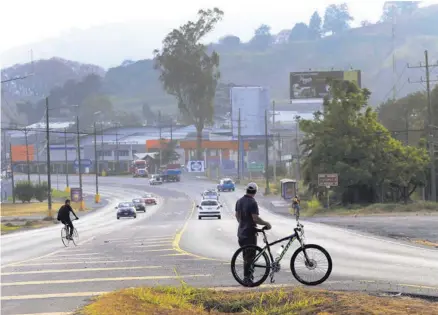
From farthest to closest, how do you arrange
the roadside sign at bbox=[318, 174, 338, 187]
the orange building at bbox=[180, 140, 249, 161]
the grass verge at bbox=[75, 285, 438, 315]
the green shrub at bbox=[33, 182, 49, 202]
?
the orange building at bbox=[180, 140, 249, 161] < the green shrub at bbox=[33, 182, 49, 202] < the roadside sign at bbox=[318, 174, 338, 187] < the grass verge at bbox=[75, 285, 438, 315]

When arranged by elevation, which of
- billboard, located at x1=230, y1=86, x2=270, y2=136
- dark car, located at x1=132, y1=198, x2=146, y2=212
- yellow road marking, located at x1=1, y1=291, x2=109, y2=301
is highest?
billboard, located at x1=230, y1=86, x2=270, y2=136

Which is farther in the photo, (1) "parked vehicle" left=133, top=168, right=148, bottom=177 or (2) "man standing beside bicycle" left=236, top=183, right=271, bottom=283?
(1) "parked vehicle" left=133, top=168, right=148, bottom=177

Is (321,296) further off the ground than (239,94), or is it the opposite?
(239,94)

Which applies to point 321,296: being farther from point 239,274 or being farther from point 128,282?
point 128,282

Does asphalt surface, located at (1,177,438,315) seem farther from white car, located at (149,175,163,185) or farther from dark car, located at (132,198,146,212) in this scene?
white car, located at (149,175,163,185)

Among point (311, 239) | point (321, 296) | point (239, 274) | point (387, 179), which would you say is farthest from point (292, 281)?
point (387, 179)

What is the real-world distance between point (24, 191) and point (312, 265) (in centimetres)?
8730

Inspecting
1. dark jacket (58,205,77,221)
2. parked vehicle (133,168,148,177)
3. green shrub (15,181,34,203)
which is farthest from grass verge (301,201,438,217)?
parked vehicle (133,168,148,177)

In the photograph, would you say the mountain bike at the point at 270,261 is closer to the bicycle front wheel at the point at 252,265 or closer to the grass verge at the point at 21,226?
the bicycle front wheel at the point at 252,265

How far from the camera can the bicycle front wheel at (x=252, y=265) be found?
13.2 meters

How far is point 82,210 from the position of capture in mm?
77688

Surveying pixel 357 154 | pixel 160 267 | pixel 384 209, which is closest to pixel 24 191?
pixel 357 154

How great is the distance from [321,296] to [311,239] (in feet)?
54.2

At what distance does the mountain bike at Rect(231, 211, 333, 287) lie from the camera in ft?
43.4
